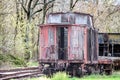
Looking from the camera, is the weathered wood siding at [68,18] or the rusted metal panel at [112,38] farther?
the rusted metal panel at [112,38]

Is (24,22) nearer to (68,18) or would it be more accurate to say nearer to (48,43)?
(68,18)

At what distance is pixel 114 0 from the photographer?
184 feet

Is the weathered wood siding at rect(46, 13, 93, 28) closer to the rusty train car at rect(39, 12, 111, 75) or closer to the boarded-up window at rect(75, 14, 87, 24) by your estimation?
the boarded-up window at rect(75, 14, 87, 24)

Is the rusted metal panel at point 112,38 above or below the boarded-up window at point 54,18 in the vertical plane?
below

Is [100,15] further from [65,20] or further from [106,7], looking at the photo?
[65,20]

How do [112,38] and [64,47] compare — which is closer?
[64,47]

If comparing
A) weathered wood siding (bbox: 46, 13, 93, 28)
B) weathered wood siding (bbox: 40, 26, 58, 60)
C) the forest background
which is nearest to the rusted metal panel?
the forest background

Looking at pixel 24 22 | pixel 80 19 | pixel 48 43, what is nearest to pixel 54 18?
pixel 80 19

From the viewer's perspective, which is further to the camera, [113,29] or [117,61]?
[113,29]

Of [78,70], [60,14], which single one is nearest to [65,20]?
[60,14]

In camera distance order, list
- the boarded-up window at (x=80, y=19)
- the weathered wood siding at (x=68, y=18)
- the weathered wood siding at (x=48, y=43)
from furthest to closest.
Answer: the boarded-up window at (x=80, y=19), the weathered wood siding at (x=68, y=18), the weathered wood siding at (x=48, y=43)

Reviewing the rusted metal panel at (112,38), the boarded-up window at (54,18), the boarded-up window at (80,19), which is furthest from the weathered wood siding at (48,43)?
the rusted metal panel at (112,38)

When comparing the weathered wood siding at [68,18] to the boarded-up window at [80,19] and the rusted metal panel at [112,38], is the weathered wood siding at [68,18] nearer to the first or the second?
the boarded-up window at [80,19]

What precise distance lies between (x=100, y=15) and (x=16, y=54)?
2061 centimetres
